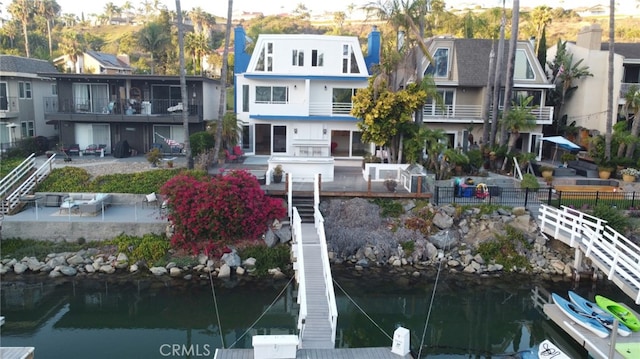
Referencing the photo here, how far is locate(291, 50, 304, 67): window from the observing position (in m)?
31.2

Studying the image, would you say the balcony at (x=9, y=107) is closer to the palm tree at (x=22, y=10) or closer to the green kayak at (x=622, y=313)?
the palm tree at (x=22, y=10)

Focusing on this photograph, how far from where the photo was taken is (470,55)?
33.7 metres

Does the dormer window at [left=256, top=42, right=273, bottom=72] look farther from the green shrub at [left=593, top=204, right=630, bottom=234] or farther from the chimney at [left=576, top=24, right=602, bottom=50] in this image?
the chimney at [left=576, top=24, right=602, bottom=50]

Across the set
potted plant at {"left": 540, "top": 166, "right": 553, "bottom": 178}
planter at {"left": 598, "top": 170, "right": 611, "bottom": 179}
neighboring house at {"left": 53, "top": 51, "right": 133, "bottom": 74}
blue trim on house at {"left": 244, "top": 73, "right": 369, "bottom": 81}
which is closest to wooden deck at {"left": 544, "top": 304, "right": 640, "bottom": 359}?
potted plant at {"left": 540, "top": 166, "right": 553, "bottom": 178}

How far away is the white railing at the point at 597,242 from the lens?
55.4 feet

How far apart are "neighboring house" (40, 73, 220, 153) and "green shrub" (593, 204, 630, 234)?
2202 centimetres

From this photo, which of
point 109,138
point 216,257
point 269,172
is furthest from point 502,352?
point 109,138

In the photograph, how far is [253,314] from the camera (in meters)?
17.8

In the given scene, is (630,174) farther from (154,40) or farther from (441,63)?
(154,40)

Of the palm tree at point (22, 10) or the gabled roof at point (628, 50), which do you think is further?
the palm tree at point (22, 10)

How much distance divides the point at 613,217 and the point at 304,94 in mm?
18067

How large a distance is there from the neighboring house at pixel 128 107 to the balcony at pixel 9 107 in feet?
7.48

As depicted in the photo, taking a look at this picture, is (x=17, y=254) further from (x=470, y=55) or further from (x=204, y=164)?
(x=470, y=55)

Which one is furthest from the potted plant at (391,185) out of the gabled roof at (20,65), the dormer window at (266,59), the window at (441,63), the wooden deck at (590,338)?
the gabled roof at (20,65)
